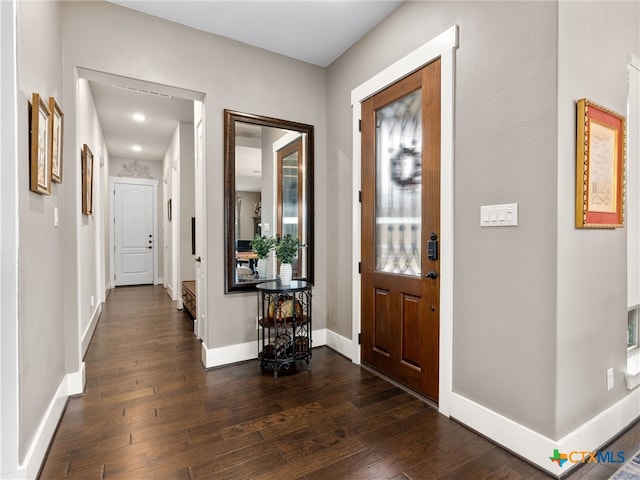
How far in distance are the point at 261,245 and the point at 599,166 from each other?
2.47 m

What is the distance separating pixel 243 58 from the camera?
3.05m

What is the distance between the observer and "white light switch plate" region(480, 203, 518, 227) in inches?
70.4

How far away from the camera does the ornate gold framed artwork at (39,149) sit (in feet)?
5.38

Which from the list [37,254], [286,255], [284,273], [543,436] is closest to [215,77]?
[286,255]

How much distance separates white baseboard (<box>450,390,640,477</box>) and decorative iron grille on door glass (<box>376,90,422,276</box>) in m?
0.95

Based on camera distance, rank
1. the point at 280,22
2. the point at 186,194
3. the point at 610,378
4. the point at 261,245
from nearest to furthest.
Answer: the point at 610,378, the point at 280,22, the point at 261,245, the point at 186,194

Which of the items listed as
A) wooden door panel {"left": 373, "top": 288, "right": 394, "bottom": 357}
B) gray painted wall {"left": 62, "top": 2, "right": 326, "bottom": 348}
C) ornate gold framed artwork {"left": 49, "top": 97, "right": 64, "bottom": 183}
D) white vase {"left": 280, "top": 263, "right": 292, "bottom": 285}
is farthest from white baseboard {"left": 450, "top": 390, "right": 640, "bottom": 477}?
ornate gold framed artwork {"left": 49, "top": 97, "right": 64, "bottom": 183}

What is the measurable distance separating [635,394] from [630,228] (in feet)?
3.36

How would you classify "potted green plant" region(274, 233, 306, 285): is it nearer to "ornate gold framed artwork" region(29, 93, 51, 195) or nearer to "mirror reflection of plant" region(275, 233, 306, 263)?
"mirror reflection of plant" region(275, 233, 306, 263)

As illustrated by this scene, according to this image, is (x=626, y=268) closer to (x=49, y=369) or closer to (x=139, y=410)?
(x=139, y=410)

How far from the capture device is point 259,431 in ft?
6.59

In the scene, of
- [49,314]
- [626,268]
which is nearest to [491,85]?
[626,268]

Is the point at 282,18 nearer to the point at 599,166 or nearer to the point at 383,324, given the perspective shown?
the point at 599,166

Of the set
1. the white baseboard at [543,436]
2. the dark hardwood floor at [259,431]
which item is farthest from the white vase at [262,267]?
the white baseboard at [543,436]
